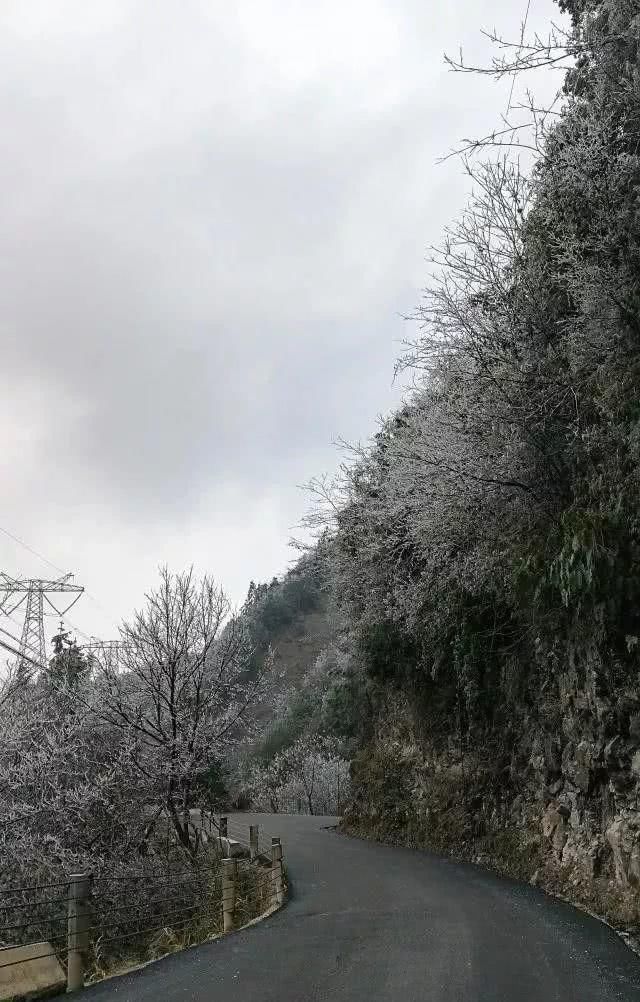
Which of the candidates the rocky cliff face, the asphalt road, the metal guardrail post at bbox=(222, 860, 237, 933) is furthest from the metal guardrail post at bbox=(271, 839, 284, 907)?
the rocky cliff face

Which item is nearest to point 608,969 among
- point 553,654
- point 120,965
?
point 120,965

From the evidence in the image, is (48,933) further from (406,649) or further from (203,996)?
(406,649)

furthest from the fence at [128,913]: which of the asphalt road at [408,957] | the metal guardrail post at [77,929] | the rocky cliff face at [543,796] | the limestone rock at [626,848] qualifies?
the limestone rock at [626,848]

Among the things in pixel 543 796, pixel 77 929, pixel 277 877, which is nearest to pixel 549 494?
pixel 543 796

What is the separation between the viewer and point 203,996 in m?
6.16

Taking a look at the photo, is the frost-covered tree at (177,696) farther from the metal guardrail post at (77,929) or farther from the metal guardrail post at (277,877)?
the metal guardrail post at (77,929)

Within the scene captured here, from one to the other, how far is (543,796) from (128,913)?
749 centimetres

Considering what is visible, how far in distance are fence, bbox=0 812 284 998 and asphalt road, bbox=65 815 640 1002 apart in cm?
59

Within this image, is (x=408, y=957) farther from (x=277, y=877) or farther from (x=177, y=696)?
(x=177, y=696)

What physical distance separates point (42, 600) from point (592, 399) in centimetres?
2744

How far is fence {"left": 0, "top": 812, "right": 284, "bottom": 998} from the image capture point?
7051mm

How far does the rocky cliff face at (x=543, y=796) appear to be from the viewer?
33.1ft

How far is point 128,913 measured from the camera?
13.3 metres

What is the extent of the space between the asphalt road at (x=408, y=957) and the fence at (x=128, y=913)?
59 cm
